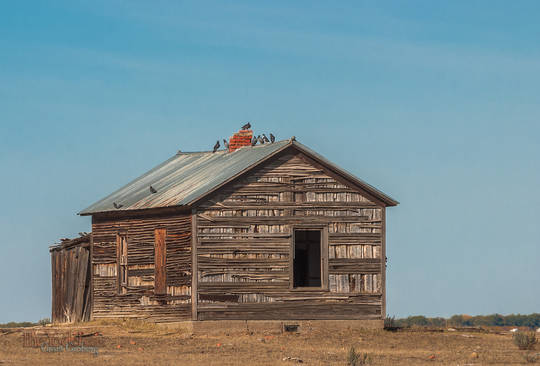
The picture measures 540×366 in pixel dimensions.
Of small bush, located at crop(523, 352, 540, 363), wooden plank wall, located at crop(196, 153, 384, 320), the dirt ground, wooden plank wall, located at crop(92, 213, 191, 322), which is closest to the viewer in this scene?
the dirt ground

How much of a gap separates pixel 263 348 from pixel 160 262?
20.8 ft

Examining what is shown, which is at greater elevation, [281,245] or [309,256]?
[281,245]

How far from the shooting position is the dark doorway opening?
38031mm

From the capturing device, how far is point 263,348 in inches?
1118

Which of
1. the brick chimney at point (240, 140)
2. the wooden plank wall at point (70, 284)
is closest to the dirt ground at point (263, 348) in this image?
the wooden plank wall at point (70, 284)

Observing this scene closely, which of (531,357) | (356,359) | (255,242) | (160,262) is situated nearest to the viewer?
(356,359)

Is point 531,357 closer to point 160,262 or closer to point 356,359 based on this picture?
point 356,359

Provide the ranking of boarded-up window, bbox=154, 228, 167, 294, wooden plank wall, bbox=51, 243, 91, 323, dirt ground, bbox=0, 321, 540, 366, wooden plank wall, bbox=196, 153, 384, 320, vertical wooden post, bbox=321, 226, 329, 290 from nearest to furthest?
dirt ground, bbox=0, 321, 540, 366 < wooden plank wall, bbox=196, 153, 384, 320 < vertical wooden post, bbox=321, 226, 329, 290 < boarded-up window, bbox=154, 228, 167, 294 < wooden plank wall, bbox=51, 243, 91, 323

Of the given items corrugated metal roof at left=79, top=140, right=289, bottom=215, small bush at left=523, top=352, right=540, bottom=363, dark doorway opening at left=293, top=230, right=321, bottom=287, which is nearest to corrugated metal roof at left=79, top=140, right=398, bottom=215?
corrugated metal roof at left=79, top=140, right=289, bottom=215

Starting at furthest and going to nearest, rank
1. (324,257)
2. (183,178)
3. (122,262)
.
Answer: (183,178)
(122,262)
(324,257)

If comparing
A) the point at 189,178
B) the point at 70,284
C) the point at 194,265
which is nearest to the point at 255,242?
the point at 194,265

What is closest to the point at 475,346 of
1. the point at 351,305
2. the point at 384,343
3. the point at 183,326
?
the point at 384,343

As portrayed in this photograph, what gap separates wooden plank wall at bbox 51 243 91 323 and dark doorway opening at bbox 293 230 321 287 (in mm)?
6925

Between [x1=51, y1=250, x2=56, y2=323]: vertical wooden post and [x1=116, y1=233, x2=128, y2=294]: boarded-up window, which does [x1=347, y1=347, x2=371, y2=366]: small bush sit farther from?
[x1=51, y1=250, x2=56, y2=323]: vertical wooden post
